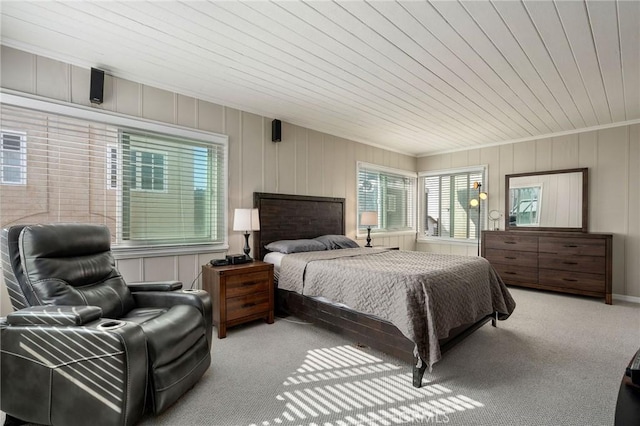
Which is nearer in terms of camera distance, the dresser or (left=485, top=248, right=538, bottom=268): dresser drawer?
the dresser

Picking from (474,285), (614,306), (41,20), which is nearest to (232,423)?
(474,285)

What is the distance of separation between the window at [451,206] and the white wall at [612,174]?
0.91 metres

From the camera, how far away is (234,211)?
355 centimetres

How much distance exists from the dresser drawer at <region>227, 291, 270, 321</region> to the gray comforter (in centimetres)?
27

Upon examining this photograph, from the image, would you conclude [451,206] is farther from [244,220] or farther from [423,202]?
[244,220]

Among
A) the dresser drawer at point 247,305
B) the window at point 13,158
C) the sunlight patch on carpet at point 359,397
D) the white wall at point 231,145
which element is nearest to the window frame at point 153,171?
the white wall at point 231,145

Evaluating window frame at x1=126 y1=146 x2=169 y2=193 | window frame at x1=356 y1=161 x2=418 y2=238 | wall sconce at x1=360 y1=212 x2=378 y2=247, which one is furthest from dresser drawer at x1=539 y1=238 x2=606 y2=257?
window frame at x1=126 y1=146 x2=169 y2=193

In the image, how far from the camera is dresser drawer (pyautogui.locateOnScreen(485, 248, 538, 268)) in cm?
450

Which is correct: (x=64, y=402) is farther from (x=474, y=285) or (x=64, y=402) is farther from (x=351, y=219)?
(x=351, y=219)

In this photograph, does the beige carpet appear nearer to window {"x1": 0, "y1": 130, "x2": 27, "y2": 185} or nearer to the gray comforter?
the gray comforter

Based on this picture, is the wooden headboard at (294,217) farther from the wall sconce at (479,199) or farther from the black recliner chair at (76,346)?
the wall sconce at (479,199)

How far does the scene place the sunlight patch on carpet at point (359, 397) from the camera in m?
1.71

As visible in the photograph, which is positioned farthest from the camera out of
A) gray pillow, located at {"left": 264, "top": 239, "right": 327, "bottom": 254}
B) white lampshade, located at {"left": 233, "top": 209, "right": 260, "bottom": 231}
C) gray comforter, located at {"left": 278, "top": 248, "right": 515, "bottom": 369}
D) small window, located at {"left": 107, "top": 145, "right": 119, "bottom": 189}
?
gray pillow, located at {"left": 264, "top": 239, "right": 327, "bottom": 254}

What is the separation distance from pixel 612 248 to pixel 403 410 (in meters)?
4.26
